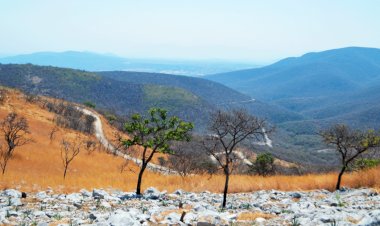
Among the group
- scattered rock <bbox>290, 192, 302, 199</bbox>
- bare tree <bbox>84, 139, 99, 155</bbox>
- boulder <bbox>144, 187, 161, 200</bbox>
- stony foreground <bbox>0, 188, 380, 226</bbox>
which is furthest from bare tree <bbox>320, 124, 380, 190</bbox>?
bare tree <bbox>84, 139, 99, 155</bbox>

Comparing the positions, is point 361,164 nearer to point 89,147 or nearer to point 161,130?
point 161,130

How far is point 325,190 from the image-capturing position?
906 inches

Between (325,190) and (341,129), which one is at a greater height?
(341,129)

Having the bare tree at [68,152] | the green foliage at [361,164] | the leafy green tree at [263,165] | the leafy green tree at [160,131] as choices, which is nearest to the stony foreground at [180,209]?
the leafy green tree at [160,131]

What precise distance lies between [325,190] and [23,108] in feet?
323

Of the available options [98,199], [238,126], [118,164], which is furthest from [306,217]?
[118,164]

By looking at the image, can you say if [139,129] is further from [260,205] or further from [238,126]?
[260,205]

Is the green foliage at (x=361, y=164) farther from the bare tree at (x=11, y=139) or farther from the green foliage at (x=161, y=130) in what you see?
the bare tree at (x=11, y=139)

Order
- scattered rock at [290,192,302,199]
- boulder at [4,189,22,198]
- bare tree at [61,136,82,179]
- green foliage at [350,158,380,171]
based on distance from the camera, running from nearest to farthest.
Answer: boulder at [4,189,22,198]
scattered rock at [290,192,302,199]
green foliage at [350,158,380,171]
bare tree at [61,136,82,179]

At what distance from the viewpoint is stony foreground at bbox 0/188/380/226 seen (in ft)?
38.3

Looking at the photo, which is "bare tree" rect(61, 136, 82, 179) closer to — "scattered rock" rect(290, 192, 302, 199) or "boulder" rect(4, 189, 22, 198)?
"boulder" rect(4, 189, 22, 198)

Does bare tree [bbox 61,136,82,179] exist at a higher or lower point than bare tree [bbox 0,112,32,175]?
lower

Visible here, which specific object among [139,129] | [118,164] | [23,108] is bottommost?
[118,164]

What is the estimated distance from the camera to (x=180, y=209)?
15.1 metres
